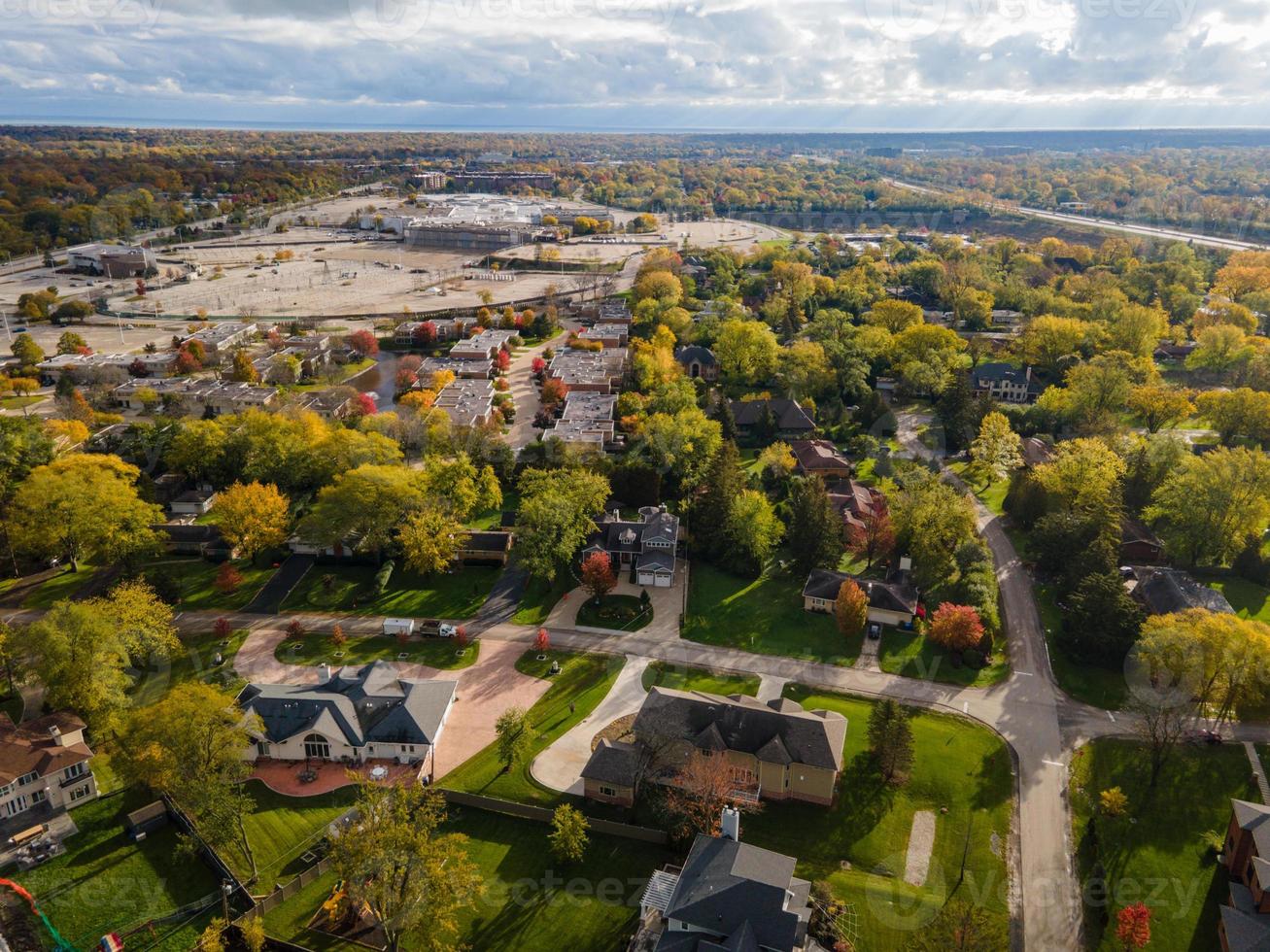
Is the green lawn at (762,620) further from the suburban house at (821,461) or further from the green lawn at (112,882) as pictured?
the green lawn at (112,882)

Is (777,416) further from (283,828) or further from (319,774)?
(283,828)

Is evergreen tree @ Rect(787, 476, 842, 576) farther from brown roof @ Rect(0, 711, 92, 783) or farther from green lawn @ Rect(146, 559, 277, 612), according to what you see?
brown roof @ Rect(0, 711, 92, 783)

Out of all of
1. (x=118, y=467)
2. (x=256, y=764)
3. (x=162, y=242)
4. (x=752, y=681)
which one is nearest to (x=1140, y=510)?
(x=752, y=681)

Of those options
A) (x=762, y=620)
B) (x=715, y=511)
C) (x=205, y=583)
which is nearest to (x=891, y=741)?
(x=762, y=620)

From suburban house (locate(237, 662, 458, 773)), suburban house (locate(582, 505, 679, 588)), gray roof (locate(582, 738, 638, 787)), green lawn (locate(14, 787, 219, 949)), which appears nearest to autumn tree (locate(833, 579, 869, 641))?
suburban house (locate(582, 505, 679, 588))

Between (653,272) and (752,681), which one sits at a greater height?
(653,272)

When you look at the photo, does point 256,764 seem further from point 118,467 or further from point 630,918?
point 118,467
